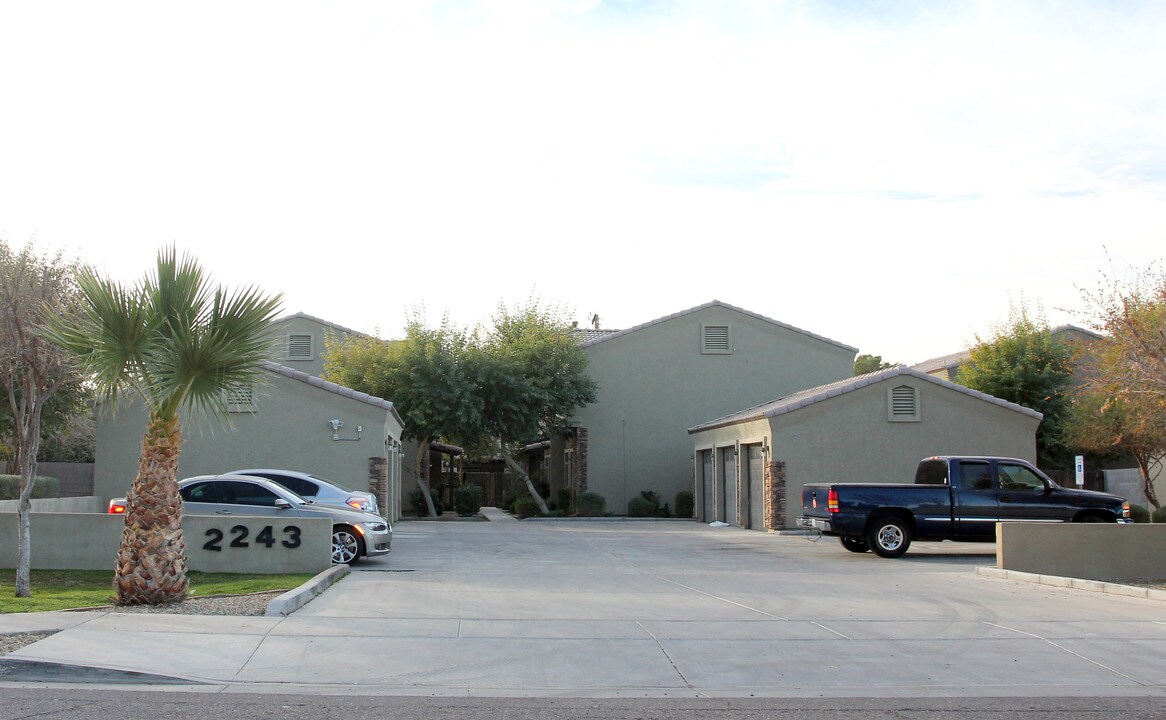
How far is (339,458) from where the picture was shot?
2897 centimetres

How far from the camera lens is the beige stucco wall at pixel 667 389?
131 ft

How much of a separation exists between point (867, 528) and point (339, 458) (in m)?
14.0

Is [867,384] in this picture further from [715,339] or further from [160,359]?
[160,359]

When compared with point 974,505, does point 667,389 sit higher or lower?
higher

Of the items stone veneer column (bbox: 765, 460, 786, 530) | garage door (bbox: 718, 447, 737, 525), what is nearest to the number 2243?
stone veneer column (bbox: 765, 460, 786, 530)

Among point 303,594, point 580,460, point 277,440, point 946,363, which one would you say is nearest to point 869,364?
point 946,363

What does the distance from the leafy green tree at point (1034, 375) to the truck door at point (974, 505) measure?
1523 centimetres

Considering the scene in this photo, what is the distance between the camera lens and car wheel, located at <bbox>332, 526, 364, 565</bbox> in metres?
18.5

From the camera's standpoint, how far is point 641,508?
38.4 m

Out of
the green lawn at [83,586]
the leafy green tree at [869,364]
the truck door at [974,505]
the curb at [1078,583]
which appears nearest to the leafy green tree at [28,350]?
the green lawn at [83,586]

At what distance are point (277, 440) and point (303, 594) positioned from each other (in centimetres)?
1594

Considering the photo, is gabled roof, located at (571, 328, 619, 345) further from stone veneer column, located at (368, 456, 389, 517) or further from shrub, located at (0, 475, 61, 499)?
shrub, located at (0, 475, 61, 499)

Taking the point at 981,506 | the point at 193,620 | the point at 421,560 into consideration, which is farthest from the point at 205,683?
the point at 981,506

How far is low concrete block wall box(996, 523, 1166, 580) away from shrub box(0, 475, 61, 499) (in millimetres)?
23113
